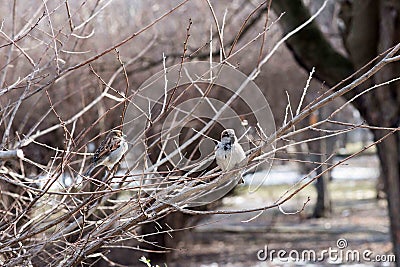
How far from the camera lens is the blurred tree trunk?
7.35 m

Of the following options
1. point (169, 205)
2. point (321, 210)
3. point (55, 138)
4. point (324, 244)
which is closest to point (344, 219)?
point (321, 210)

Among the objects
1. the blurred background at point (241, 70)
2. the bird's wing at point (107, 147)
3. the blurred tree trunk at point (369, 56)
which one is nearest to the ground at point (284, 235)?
the blurred background at point (241, 70)

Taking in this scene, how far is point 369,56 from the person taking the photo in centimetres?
746

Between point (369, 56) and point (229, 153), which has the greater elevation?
point (369, 56)

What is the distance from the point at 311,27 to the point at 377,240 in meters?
6.48

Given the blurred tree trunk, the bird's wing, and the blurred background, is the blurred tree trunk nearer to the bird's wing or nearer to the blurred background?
the blurred background

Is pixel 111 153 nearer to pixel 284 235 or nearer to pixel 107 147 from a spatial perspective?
pixel 107 147

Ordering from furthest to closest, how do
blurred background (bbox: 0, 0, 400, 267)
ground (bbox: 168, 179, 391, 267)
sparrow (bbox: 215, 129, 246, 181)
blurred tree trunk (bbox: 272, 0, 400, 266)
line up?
ground (bbox: 168, 179, 391, 267), blurred tree trunk (bbox: 272, 0, 400, 266), blurred background (bbox: 0, 0, 400, 267), sparrow (bbox: 215, 129, 246, 181)

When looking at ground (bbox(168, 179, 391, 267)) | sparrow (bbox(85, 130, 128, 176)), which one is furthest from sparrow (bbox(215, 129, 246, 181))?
ground (bbox(168, 179, 391, 267))

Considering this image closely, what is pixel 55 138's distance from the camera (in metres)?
10.0

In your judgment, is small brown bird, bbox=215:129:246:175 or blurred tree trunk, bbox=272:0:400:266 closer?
small brown bird, bbox=215:129:246:175

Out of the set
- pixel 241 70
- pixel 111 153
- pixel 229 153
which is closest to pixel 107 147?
pixel 111 153

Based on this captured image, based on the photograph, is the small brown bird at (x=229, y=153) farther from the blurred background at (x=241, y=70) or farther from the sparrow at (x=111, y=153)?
the sparrow at (x=111, y=153)

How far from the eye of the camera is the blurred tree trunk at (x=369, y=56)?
735cm
